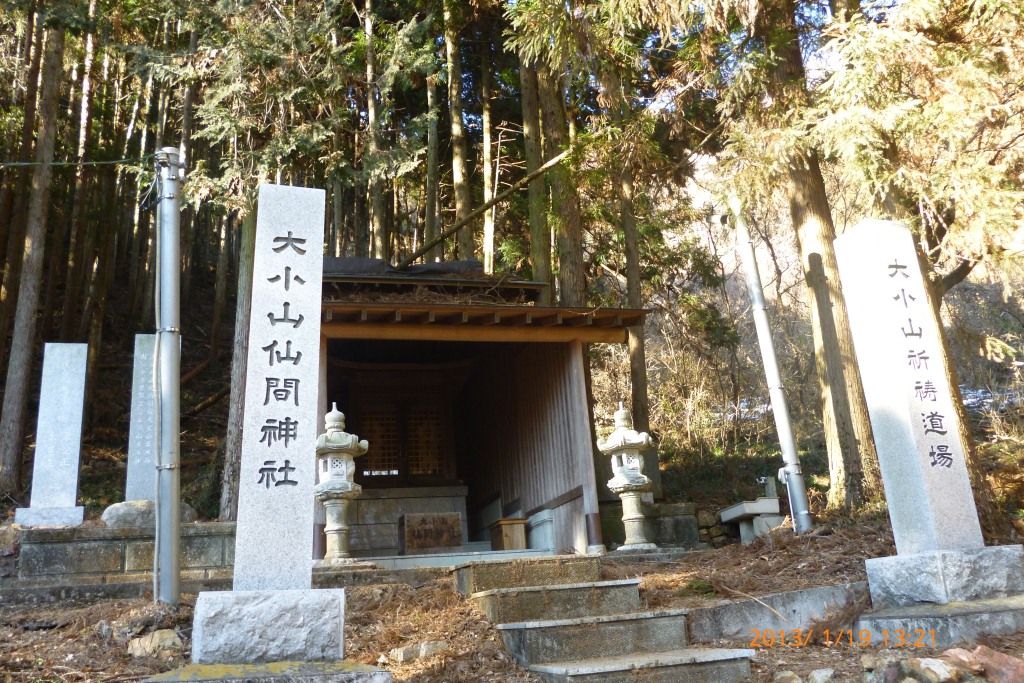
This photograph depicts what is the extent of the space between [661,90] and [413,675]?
290 inches

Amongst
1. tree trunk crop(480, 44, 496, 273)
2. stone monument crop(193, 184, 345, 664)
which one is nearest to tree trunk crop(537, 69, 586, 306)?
tree trunk crop(480, 44, 496, 273)

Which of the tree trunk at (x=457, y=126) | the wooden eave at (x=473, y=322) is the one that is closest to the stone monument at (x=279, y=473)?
the wooden eave at (x=473, y=322)

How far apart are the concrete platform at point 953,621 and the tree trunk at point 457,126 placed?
28.8 ft

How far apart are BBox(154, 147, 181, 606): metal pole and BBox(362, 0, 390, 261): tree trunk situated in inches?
215

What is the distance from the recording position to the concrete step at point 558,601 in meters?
5.20

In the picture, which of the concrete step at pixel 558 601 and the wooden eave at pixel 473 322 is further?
the wooden eave at pixel 473 322

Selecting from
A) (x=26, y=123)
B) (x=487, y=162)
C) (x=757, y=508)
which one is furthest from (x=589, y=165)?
(x=26, y=123)

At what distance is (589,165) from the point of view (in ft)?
32.8

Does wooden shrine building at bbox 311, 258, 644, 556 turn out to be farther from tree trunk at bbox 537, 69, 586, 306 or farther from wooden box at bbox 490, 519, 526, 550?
tree trunk at bbox 537, 69, 586, 306

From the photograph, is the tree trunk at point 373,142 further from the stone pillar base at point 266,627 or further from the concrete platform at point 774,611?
the stone pillar base at point 266,627

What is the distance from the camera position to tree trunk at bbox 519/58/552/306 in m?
11.1

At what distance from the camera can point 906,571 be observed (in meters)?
4.79
